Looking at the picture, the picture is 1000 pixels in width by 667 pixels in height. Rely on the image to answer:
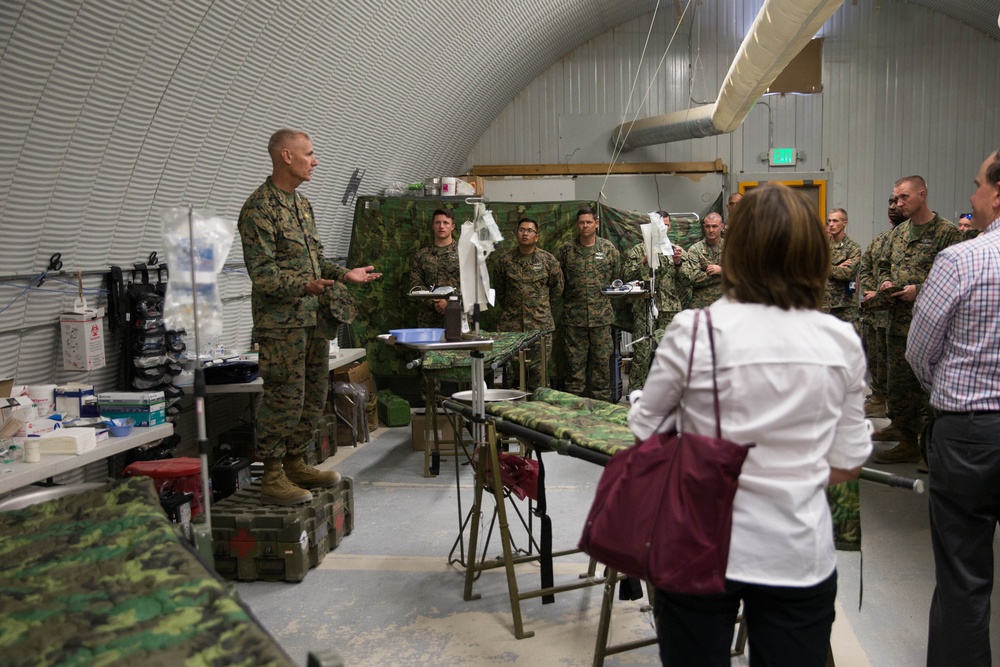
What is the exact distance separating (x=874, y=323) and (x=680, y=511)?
572 centimetres

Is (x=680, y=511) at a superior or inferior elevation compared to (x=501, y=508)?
superior

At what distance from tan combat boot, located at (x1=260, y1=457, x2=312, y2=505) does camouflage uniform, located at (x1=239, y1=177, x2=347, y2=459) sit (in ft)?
0.23

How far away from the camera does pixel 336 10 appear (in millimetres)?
5930

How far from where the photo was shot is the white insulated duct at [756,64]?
5.06 m

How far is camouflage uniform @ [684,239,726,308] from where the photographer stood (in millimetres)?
7781

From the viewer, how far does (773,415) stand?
5.44ft

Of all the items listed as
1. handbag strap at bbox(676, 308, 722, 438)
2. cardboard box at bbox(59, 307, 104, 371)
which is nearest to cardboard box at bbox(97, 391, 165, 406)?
cardboard box at bbox(59, 307, 104, 371)

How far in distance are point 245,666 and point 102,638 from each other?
369 mm

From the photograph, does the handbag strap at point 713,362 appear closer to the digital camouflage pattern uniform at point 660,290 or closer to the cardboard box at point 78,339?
the cardboard box at point 78,339

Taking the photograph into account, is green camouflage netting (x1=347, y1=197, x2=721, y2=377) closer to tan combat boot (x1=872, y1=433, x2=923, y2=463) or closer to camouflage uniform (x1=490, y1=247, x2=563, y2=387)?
camouflage uniform (x1=490, y1=247, x2=563, y2=387)

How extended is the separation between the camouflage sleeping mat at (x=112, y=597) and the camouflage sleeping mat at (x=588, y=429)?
4.24 ft

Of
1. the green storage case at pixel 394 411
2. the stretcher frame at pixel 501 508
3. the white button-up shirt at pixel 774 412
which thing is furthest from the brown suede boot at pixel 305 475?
the white button-up shirt at pixel 774 412

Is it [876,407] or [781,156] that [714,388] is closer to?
[876,407]

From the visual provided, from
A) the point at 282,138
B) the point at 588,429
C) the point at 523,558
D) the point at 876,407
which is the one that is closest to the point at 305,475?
the point at 523,558
